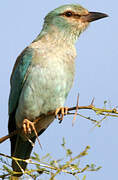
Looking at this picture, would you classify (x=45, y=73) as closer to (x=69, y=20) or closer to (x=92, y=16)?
(x=69, y=20)

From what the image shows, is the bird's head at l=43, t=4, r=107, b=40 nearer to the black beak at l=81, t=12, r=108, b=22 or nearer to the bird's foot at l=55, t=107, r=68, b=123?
the black beak at l=81, t=12, r=108, b=22

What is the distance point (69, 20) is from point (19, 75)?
3.74 feet

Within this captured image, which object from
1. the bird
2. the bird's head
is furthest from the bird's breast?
the bird's head

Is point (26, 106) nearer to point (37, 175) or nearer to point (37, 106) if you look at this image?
point (37, 106)

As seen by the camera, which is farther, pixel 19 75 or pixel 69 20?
pixel 69 20

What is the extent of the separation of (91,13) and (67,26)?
477mm

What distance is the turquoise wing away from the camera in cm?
534

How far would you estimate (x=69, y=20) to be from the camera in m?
5.84

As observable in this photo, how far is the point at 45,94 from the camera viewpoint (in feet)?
16.8

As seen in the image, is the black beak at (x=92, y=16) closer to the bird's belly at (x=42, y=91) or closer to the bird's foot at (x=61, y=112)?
the bird's belly at (x=42, y=91)

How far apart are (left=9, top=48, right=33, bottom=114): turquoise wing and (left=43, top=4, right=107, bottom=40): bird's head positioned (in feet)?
2.09

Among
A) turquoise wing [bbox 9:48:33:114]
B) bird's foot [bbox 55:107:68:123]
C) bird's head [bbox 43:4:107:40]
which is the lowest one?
bird's foot [bbox 55:107:68:123]

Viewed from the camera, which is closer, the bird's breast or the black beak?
the bird's breast

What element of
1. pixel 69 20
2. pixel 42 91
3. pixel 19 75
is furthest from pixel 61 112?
pixel 69 20
